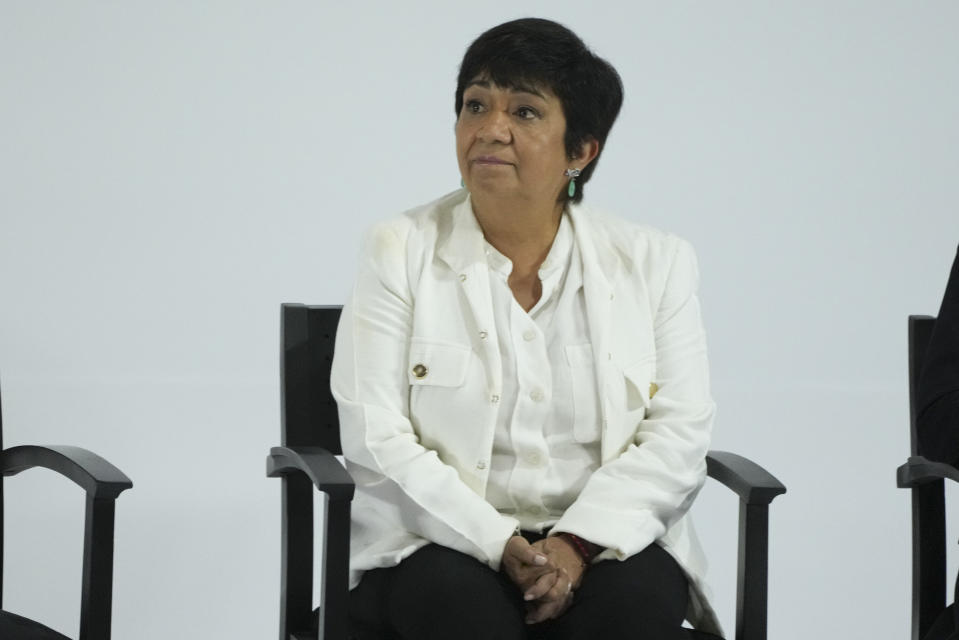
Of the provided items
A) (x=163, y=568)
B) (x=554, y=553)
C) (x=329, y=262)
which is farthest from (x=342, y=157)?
(x=554, y=553)

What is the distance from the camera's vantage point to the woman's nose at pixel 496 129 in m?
2.64

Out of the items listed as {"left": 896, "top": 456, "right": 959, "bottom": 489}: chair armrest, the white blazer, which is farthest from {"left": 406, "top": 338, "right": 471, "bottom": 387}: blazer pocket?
{"left": 896, "top": 456, "right": 959, "bottom": 489}: chair armrest

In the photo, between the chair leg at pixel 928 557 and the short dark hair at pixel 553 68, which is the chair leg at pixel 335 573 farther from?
the chair leg at pixel 928 557

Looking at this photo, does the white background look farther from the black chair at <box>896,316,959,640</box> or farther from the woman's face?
the woman's face

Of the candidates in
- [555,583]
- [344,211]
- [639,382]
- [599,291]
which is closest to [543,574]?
[555,583]

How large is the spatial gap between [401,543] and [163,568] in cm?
154

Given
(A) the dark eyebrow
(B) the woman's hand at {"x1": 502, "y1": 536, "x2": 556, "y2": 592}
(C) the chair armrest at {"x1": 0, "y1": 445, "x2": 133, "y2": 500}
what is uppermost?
(A) the dark eyebrow

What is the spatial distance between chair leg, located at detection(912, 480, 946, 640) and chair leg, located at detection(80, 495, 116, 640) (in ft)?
4.37

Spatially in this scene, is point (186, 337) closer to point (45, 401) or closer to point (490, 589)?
point (45, 401)

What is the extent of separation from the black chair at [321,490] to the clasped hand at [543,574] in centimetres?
24

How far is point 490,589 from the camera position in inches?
95.6

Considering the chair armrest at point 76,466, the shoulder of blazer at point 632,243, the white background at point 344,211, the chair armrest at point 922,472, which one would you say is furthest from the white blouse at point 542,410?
the white background at point 344,211

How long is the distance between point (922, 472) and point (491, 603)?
753 millimetres

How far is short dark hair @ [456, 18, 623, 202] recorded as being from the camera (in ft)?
8.71
